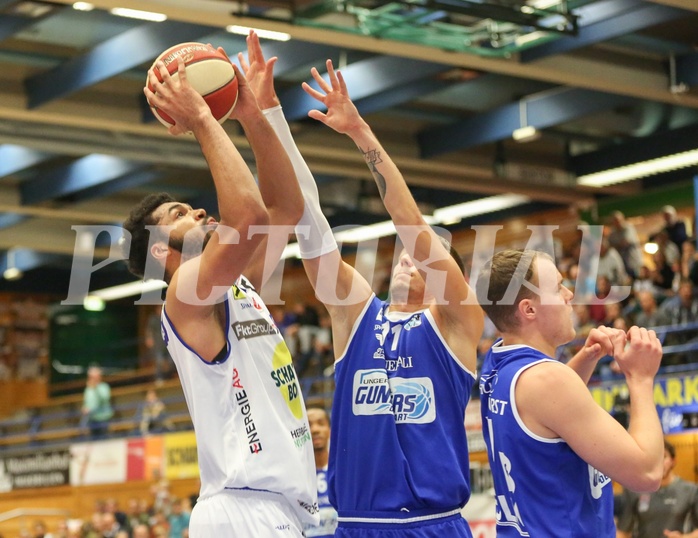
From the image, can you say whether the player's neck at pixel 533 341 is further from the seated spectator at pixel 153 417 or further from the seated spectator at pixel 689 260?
the seated spectator at pixel 153 417

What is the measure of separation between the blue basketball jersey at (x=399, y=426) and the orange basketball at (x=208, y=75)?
3.95 feet

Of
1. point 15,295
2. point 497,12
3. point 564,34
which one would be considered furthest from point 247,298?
point 15,295

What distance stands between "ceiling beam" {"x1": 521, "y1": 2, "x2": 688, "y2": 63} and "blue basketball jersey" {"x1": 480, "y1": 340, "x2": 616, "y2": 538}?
28.2 ft

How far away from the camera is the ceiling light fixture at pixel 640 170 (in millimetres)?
17047

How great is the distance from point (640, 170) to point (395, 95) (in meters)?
5.89

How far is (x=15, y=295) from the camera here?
28109 mm

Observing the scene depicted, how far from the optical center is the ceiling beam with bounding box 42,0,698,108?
35.2ft

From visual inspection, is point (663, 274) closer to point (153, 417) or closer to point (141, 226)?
point (153, 417)

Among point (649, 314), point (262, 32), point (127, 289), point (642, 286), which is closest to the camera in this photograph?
point (262, 32)

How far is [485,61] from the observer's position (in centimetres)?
1248

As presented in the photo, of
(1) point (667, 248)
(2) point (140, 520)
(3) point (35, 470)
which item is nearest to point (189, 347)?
(1) point (667, 248)

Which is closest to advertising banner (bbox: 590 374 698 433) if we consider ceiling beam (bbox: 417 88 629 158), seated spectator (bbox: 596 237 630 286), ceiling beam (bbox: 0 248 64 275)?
seated spectator (bbox: 596 237 630 286)

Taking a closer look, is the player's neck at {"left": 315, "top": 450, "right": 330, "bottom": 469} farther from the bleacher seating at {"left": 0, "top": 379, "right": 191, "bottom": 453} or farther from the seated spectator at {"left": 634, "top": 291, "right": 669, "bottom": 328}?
the bleacher seating at {"left": 0, "top": 379, "right": 191, "bottom": 453}

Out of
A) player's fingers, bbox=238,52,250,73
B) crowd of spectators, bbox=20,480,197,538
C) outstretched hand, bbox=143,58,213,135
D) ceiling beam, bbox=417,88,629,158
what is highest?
ceiling beam, bbox=417,88,629,158
